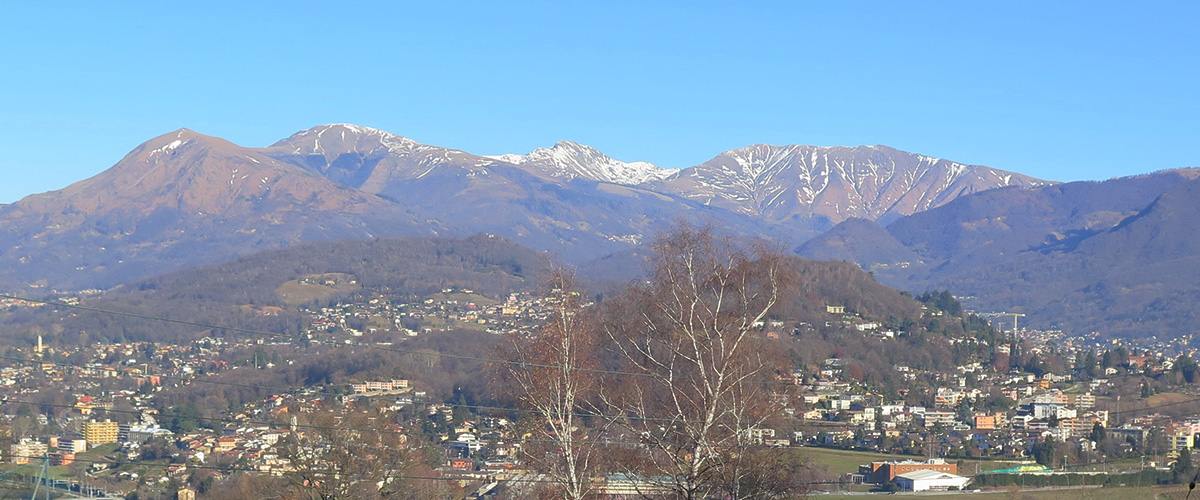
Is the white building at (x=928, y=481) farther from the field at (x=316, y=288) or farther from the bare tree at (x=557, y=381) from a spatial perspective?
the field at (x=316, y=288)

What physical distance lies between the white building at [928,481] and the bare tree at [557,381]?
23.2 m

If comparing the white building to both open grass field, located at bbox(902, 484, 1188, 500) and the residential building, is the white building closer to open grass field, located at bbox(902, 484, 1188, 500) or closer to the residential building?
open grass field, located at bbox(902, 484, 1188, 500)

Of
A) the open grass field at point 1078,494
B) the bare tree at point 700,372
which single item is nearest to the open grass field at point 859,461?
the open grass field at point 1078,494

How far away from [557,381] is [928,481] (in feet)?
81.7

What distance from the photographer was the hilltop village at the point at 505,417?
102 feet

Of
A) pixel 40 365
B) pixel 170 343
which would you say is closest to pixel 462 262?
pixel 170 343

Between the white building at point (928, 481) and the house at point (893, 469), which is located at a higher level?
the house at point (893, 469)

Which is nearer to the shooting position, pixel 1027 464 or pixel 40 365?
pixel 1027 464

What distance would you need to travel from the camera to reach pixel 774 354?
66.4ft

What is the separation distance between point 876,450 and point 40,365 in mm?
61454

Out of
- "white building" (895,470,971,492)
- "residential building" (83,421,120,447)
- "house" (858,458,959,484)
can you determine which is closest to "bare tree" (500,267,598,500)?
"house" (858,458,959,484)

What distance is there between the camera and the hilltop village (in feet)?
102

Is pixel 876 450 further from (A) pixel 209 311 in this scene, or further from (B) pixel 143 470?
(A) pixel 209 311

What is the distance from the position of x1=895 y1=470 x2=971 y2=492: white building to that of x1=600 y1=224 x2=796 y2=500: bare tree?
2095 cm
